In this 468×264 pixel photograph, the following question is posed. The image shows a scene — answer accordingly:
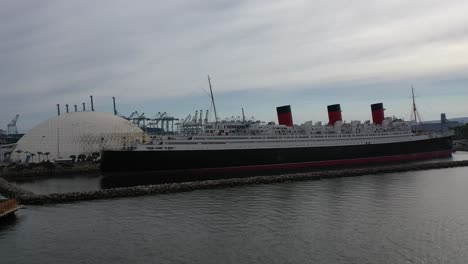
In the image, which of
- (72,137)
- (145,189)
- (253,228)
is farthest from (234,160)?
(72,137)

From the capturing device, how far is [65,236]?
1955cm

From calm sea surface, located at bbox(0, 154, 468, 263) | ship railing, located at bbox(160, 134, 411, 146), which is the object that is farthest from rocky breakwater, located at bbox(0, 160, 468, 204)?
ship railing, located at bbox(160, 134, 411, 146)

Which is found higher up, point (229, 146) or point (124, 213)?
point (229, 146)

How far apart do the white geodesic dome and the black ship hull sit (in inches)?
1382

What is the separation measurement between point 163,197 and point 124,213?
229 inches

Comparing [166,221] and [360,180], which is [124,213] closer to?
[166,221]

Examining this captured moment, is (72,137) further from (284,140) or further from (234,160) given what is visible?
(284,140)

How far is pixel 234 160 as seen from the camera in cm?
5088

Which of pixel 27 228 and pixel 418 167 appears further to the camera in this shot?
pixel 418 167

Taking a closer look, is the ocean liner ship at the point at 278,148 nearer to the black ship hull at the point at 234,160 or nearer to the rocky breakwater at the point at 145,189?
the black ship hull at the point at 234,160

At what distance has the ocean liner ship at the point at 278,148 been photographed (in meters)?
48.1

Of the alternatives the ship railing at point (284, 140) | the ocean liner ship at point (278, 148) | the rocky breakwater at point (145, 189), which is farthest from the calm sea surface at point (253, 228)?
the ship railing at point (284, 140)

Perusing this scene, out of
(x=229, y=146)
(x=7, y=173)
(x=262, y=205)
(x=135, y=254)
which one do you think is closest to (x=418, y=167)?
(x=229, y=146)

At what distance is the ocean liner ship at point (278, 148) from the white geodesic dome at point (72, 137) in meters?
34.0
